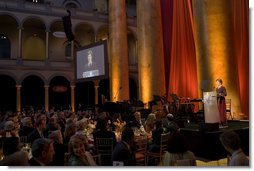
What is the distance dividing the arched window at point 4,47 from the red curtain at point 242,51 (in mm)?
19261

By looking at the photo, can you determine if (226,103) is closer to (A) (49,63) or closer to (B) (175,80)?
(B) (175,80)

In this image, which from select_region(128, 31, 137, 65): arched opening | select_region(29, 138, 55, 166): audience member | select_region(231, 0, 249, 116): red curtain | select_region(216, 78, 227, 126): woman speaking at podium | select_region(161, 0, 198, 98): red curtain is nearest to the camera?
select_region(29, 138, 55, 166): audience member

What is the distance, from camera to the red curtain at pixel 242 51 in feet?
23.9

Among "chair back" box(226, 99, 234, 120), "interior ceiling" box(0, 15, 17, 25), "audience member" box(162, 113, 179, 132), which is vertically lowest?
"audience member" box(162, 113, 179, 132)

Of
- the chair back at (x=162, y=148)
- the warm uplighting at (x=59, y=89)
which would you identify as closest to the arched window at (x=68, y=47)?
the warm uplighting at (x=59, y=89)

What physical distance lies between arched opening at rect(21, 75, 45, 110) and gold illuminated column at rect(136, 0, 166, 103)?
13.5m

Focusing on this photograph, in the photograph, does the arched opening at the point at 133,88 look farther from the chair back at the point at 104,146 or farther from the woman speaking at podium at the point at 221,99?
the chair back at the point at 104,146

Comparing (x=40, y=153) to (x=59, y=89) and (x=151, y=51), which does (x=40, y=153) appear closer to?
(x=151, y=51)

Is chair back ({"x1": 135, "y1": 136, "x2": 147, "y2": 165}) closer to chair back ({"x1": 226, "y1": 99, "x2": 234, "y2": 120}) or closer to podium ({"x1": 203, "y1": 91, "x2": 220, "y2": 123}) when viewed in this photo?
podium ({"x1": 203, "y1": 91, "x2": 220, "y2": 123})

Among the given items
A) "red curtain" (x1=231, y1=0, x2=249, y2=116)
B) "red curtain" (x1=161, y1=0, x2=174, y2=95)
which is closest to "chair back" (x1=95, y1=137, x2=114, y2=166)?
"red curtain" (x1=231, y1=0, x2=249, y2=116)

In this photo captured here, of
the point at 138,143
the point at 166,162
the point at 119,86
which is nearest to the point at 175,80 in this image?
the point at 119,86

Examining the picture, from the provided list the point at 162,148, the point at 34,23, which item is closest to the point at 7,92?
the point at 34,23

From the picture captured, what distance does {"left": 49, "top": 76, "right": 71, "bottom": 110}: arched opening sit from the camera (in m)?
22.6

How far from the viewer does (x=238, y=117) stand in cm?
691
